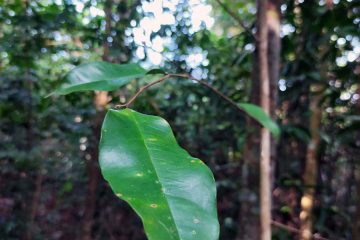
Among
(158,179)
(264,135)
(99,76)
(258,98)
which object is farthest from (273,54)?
(158,179)

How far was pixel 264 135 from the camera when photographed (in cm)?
88

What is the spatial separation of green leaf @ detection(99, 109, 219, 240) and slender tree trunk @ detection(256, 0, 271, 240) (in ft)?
1.11

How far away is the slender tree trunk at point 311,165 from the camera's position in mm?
1811

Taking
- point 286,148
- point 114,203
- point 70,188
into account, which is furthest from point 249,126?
point 70,188

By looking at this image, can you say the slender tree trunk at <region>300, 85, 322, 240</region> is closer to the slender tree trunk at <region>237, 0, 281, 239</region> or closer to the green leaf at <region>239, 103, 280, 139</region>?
the slender tree trunk at <region>237, 0, 281, 239</region>

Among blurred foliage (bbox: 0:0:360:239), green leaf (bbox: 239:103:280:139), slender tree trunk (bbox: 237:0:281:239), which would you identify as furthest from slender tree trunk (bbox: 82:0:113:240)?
green leaf (bbox: 239:103:280:139)

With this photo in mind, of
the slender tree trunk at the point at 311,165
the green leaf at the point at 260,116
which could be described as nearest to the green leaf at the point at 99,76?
the green leaf at the point at 260,116

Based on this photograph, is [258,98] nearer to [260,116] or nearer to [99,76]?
[260,116]

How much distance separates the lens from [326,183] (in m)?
2.20

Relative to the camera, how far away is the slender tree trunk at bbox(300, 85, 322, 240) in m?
1.81

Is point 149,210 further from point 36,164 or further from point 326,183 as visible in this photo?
point 36,164

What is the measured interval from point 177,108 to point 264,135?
134 cm

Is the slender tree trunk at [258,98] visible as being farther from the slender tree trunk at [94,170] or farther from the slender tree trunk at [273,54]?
the slender tree trunk at [94,170]

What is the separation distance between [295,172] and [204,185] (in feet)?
5.35
